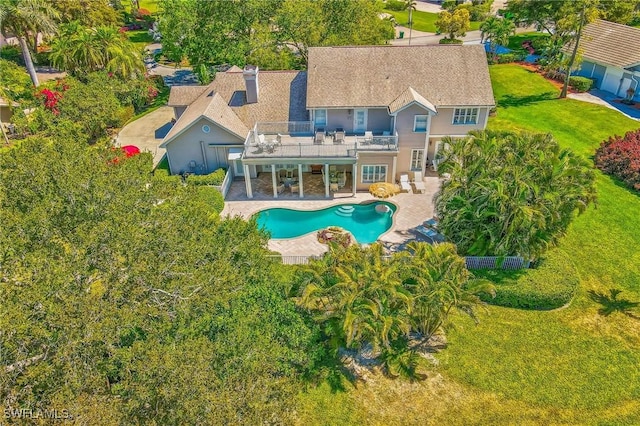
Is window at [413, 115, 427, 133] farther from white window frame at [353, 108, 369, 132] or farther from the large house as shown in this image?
white window frame at [353, 108, 369, 132]

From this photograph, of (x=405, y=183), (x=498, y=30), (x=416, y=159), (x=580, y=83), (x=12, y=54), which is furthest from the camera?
(x=12, y=54)

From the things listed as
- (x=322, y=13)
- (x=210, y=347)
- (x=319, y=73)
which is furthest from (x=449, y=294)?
(x=322, y=13)

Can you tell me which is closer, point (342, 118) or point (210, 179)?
point (210, 179)

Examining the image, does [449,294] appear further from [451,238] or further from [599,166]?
[599,166]

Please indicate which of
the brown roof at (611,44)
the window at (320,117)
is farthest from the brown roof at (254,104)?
the brown roof at (611,44)

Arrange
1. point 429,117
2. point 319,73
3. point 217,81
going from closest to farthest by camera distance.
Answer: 1. point 429,117
2. point 319,73
3. point 217,81

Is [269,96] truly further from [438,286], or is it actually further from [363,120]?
[438,286]

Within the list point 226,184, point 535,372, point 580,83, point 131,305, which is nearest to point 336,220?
point 226,184
